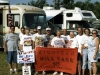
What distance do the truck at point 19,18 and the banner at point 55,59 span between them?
22.6ft

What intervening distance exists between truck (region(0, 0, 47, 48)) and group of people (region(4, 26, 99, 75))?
21.2 ft

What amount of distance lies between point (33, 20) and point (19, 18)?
81 centimetres

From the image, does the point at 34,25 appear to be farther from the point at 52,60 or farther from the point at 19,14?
the point at 52,60

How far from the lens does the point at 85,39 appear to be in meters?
10.1

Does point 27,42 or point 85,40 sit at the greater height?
point 85,40

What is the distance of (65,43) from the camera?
10742 mm

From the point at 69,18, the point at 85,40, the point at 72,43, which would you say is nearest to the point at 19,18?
the point at 69,18

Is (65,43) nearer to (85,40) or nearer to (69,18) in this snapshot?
(85,40)

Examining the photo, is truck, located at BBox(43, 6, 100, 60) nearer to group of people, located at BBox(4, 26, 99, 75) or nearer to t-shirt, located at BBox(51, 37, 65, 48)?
group of people, located at BBox(4, 26, 99, 75)

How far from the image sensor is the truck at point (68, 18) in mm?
23297

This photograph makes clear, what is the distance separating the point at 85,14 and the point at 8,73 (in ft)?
44.7

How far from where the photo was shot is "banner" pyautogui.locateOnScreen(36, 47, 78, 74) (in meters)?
10.7

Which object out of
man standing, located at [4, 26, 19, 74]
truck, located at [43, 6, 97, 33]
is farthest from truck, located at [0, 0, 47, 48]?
man standing, located at [4, 26, 19, 74]

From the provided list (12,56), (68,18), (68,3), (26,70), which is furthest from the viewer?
(68,3)
